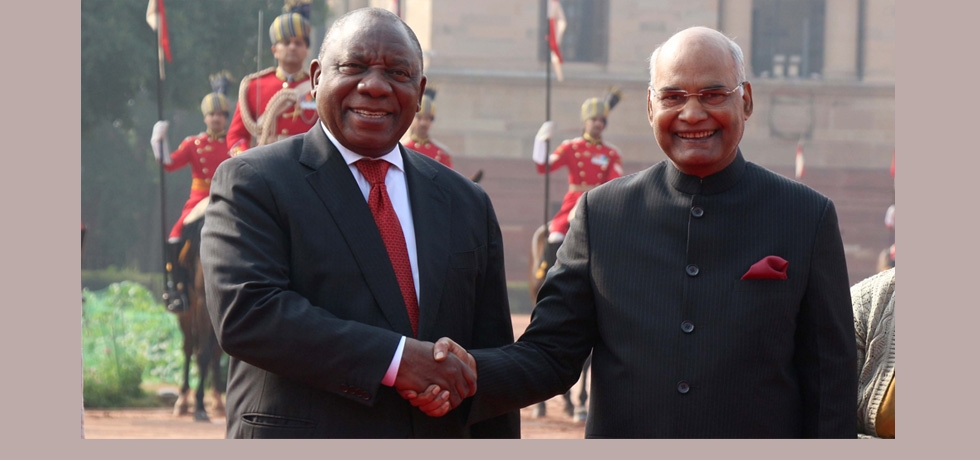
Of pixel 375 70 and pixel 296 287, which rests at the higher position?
pixel 375 70

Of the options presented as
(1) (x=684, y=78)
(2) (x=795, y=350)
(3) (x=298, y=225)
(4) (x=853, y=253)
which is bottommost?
(4) (x=853, y=253)

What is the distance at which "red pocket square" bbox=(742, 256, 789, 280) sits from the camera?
111 inches

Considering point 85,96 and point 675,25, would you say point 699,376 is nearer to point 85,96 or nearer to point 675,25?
point 85,96

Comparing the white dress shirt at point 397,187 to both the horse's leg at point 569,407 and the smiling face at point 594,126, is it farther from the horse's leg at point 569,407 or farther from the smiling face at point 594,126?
the horse's leg at point 569,407

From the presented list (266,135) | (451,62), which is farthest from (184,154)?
(451,62)

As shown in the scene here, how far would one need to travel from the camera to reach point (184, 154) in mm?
9547

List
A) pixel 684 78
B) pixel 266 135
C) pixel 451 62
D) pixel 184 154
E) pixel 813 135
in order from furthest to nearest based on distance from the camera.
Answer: pixel 813 135
pixel 451 62
pixel 184 154
pixel 266 135
pixel 684 78

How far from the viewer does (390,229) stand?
300cm

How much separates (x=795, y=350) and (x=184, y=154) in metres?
7.35

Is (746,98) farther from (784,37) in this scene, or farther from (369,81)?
(784,37)

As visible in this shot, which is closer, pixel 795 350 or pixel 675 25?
pixel 795 350

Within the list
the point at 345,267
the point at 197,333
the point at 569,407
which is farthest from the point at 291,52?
the point at 345,267

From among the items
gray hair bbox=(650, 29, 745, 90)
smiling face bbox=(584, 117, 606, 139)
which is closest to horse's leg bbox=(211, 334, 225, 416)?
smiling face bbox=(584, 117, 606, 139)

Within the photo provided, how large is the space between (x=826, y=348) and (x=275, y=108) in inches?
223
